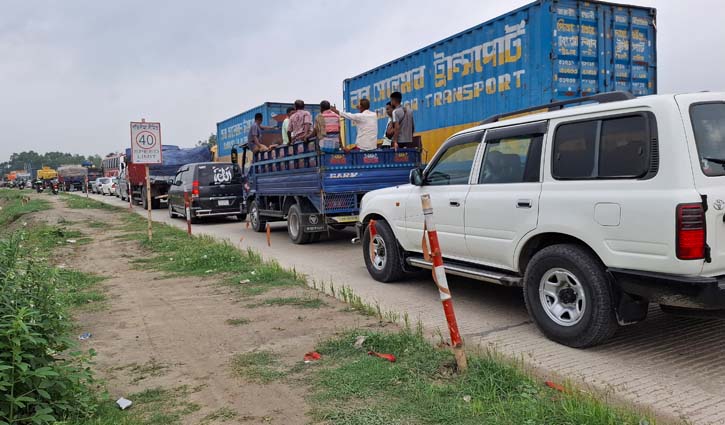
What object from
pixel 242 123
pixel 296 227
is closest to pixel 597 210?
pixel 296 227

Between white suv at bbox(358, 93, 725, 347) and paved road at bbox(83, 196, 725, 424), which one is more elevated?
white suv at bbox(358, 93, 725, 347)

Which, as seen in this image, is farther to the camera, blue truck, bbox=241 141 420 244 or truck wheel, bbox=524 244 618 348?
blue truck, bbox=241 141 420 244

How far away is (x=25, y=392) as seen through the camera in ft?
9.96

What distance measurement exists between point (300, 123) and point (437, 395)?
836 cm

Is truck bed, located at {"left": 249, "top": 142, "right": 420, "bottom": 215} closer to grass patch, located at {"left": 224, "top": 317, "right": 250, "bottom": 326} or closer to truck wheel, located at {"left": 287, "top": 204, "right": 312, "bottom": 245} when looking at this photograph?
truck wheel, located at {"left": 287, "top": 204, "right": 312, "bottom": 245}

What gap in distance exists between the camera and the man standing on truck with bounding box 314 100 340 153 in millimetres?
9914

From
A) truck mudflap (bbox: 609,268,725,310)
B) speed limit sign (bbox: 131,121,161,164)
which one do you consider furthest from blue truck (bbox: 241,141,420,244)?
truck mudflap (bbox: 609,268,725,310)

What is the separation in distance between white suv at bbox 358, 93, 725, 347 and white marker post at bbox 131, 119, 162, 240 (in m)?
8.32

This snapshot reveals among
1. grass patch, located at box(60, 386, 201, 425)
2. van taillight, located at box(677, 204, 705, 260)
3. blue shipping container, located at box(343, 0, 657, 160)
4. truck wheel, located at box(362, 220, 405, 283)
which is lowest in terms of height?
grass patch, located at box(60, 386, 201, 425)

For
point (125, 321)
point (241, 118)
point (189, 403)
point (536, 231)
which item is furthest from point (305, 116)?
point (241, 118)

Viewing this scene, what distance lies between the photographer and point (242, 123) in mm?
24016

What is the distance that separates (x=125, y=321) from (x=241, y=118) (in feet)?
63.0

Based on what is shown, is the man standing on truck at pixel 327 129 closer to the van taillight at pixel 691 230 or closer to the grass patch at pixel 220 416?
the grass patch at pixel 220 416

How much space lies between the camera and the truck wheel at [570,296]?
13.7ft
